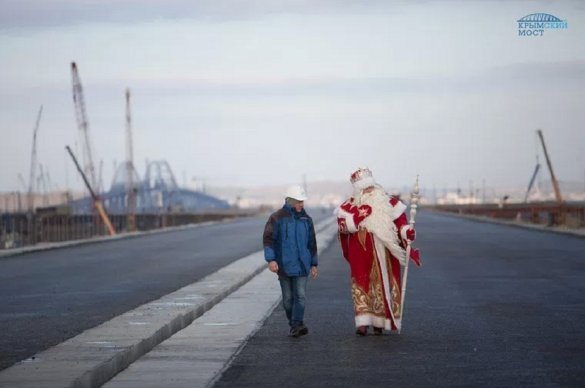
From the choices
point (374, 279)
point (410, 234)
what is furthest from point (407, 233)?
point (374, 279)

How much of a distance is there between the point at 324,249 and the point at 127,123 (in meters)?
126

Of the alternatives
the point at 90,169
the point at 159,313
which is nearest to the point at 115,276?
the point at 159,313

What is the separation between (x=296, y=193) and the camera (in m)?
14.8

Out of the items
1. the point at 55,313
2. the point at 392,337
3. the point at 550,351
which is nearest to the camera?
the point at 550,351

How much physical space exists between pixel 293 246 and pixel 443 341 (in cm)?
204

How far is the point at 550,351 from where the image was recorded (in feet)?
42.8

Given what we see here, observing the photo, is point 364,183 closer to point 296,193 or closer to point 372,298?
point 296,193

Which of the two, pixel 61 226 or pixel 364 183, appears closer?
pixel 364 183

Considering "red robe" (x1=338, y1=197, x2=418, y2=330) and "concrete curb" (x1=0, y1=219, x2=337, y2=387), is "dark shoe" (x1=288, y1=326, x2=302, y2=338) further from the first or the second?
"concrete curb" (x1=0, y1=219, x2=337, y2=387)

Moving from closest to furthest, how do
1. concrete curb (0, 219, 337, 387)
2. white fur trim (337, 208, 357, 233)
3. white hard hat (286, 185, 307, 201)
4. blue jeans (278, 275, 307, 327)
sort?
concrete curb (0, 219, 337, 387) → white hard hat (286, 185, 307, 201) → blue jeans (278, 275, 307, 327) → white fur trim (337, 208, 357, 233)

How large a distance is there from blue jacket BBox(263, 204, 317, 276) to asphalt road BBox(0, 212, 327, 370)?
8.73ft

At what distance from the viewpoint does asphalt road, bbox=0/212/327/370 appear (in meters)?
16.3

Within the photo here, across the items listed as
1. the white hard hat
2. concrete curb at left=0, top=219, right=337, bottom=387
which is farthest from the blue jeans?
concrete curb at left=0, top=219, right=337, bottom=387

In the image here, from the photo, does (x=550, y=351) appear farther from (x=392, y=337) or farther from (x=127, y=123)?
(x=127, y=123)
